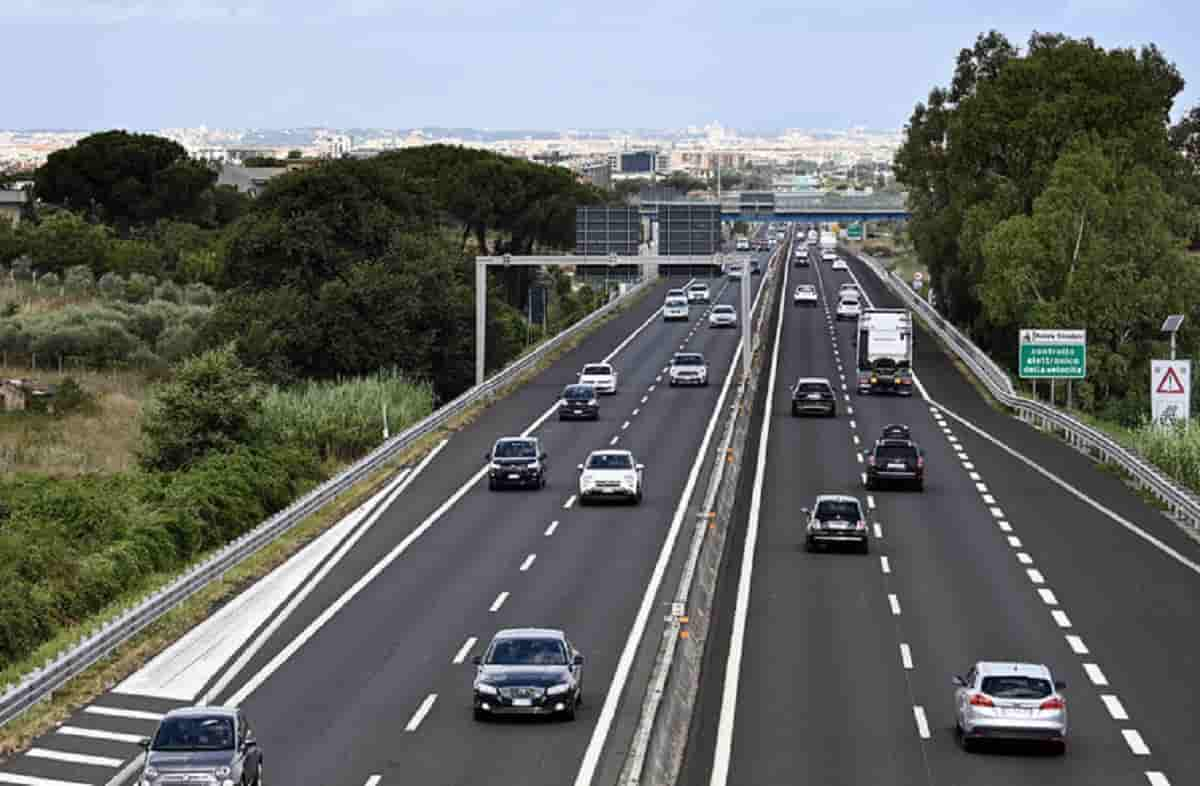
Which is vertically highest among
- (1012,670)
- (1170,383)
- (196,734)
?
(1170,383)

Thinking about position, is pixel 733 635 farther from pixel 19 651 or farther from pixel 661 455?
pixel 661 455

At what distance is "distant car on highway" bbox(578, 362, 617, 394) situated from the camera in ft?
280

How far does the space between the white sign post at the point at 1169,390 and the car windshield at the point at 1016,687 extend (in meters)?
38.5

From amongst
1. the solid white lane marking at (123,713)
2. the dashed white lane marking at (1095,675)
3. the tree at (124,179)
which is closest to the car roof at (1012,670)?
the dashed white lane marking at (1095,675)

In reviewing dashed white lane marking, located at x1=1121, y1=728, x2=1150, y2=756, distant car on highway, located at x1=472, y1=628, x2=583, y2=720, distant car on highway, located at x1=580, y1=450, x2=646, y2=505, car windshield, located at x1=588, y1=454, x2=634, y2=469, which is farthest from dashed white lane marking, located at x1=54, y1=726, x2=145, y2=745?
car windshield, located at x1=588, y1=454, x2=634, y2=469

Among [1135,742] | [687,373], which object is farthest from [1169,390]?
[1135,742]

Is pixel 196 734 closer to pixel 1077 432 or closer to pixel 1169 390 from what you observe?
pixel 1169 390

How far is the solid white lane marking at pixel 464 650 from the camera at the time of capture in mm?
36094

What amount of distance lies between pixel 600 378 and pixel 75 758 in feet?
187

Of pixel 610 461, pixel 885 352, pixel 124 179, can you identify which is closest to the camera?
pixel 610 461

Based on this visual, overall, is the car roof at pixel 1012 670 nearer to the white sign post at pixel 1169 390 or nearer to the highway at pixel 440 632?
the highway at pixel 440 632

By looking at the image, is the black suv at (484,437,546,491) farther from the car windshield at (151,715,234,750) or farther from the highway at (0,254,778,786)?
the car windshield at (151,715,234,750)

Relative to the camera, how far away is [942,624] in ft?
129

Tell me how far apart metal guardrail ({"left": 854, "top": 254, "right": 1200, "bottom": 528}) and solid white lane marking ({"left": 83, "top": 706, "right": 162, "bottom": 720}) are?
2802cm
